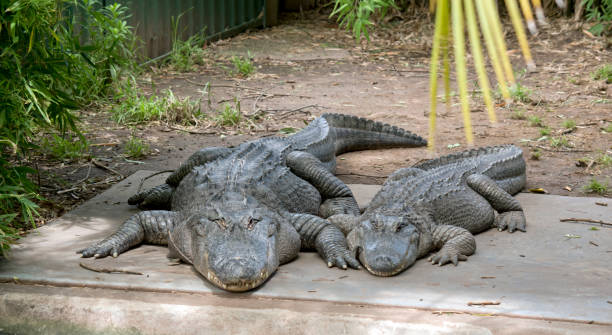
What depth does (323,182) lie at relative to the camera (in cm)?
482

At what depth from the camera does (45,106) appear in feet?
13.6

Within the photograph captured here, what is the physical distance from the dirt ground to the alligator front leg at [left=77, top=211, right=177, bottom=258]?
943mm

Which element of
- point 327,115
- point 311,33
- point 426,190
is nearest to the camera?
point 426,190

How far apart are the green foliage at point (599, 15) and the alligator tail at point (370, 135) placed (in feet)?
19.8

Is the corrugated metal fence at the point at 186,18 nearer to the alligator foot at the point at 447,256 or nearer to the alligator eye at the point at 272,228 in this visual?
the alligator eye at the point at 272,228

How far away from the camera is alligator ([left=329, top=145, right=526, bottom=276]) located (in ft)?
11.9

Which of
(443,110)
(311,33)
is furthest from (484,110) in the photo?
(311,33)

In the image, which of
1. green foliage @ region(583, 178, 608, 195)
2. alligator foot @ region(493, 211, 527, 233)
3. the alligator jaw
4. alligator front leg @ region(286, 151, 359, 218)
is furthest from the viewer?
green foliage @ region(583, 178, 608, 195)

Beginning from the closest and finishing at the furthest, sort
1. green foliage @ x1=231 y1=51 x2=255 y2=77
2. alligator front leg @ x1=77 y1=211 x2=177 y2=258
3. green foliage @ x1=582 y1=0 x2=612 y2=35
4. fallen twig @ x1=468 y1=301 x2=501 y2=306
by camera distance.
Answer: fallen twig @ x1=468 y1=301 x2=501 y2=306
alligator front leg @ x1=77 y1=211 x2=177 y2=258
green foliage @ x1=231 y1=51 x2=255 y2=77
green foliage @ x1=582 y1=0 x2=612 y2=35

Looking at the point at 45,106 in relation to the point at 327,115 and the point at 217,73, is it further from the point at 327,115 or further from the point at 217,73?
the point at 217,73

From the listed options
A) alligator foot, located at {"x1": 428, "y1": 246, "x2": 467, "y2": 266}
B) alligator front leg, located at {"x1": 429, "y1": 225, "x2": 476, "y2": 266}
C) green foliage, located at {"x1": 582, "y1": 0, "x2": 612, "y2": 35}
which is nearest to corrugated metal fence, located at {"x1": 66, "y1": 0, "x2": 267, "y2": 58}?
alligator front leg, located at {"x1": 429, "y1": 225, "x2": 476, "y2": 266}

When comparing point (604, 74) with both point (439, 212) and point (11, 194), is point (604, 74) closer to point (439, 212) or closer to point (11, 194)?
point (439, 212)

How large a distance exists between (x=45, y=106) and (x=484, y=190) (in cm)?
285

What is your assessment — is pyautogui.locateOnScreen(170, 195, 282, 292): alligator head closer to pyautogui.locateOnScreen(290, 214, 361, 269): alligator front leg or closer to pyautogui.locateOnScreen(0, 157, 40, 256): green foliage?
pyautogui.locateOnScreen(290, 214, 361, 269): alligator front leg
